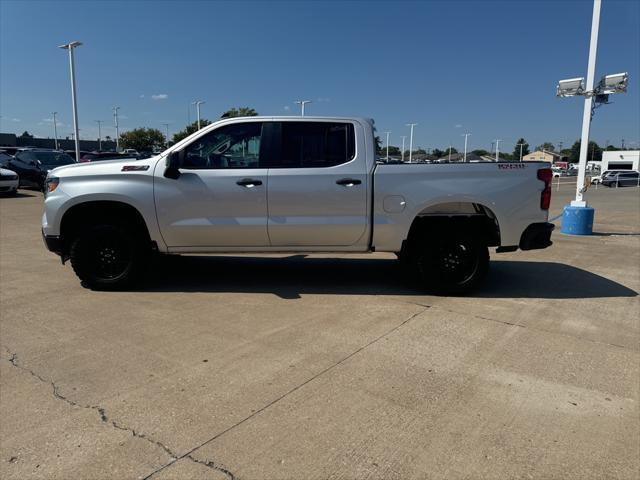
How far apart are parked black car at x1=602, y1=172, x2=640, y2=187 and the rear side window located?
45.5 m

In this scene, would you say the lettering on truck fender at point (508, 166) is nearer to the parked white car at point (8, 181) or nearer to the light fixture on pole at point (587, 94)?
the light fixture on pole at point (587, 94)

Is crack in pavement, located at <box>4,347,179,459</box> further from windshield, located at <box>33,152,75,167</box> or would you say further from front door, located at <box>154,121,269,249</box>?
windshield, located at <box>33,152,75,167</box>

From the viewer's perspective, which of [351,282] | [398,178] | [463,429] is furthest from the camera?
[351,282]

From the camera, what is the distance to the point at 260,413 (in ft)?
10.2

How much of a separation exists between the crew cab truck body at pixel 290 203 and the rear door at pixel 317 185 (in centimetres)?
1

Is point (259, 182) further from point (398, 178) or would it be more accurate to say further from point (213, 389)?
point (213, 389)

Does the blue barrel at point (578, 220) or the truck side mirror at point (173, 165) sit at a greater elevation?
the truck side mirror at point (173, 165)

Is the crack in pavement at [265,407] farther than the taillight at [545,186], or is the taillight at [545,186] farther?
the taillight at [545,186]

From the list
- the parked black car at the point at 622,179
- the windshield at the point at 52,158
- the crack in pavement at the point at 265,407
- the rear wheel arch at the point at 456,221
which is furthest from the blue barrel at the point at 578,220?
the parked black car at the point at 622,179

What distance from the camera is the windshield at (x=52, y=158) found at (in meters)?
19.7

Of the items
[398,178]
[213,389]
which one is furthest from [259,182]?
[213,389]

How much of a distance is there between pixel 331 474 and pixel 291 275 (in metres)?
4.27

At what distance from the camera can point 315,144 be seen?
5.62m

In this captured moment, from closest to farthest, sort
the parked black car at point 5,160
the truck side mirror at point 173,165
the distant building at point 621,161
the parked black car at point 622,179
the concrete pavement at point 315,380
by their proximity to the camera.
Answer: the concrete pavement at point 315,380
the truck side mirror at point 173,165
the parked black car at point 5,160
the parked black car at point 622,179
the distant building at point 621,161
